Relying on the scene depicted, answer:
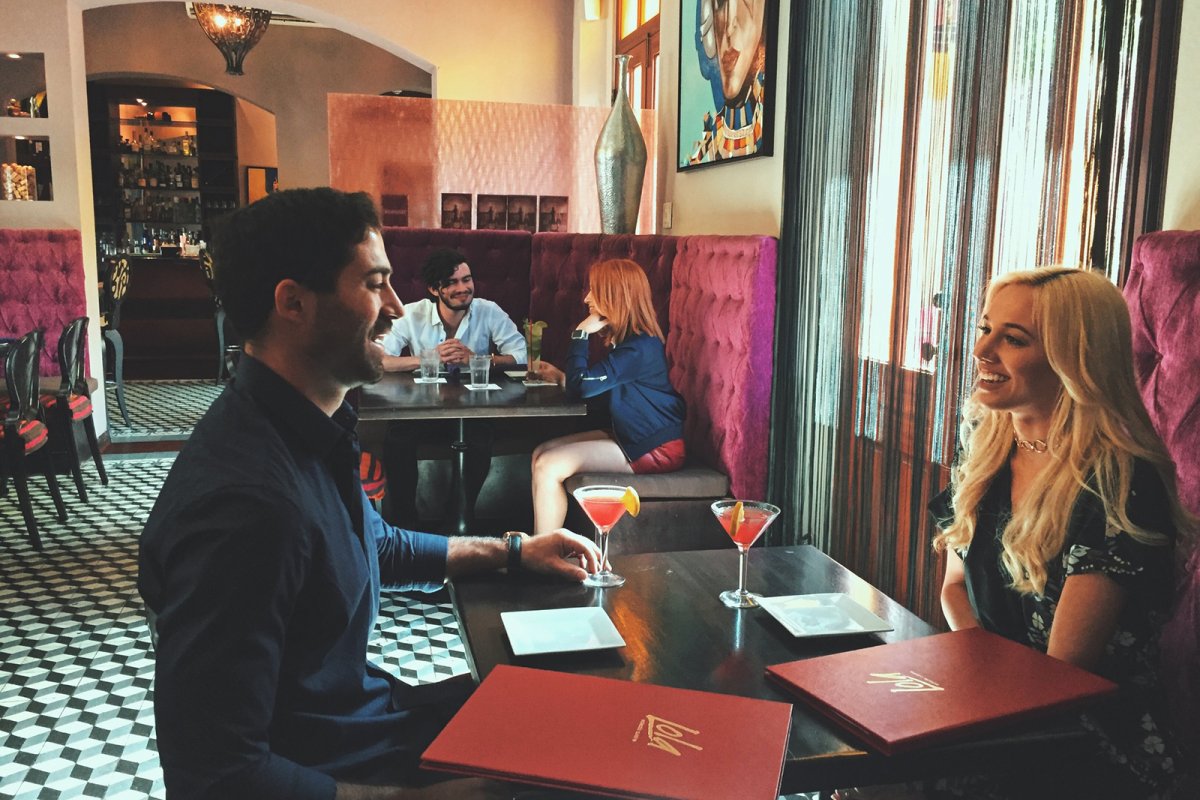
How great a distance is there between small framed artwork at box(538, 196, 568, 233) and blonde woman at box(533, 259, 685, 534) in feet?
6.80

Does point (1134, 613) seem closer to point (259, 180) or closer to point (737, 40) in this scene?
point (737, 40)

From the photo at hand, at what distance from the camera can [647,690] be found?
125 cm

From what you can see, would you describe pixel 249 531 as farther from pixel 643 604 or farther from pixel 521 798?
pixel 643 604

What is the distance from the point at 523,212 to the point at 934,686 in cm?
471

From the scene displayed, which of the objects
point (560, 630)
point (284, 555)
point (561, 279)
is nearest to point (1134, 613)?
point (560, 630)

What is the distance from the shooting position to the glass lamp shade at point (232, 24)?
7.60 m

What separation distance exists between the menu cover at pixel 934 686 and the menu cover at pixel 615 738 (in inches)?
3.7

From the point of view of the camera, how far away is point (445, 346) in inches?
159

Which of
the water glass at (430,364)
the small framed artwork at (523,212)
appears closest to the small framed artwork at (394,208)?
the small framed artwork at (523,212)

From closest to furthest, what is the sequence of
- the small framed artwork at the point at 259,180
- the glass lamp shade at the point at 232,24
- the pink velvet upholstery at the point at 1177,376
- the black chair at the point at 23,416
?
the pink velvet upholstery at the point at 1177,376 < the black chair at the point at 23,416 < the glass lamp shade at the point at 232,24 < the small framed artwork at the point at 259,180

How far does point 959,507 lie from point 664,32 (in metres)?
3.87

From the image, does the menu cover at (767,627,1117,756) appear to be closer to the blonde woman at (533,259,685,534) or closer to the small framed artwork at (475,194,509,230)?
the blonde woman at (533,259,685,534)

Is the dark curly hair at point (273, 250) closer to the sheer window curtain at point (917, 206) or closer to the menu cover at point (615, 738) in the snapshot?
the menu cover at point (615, 738)

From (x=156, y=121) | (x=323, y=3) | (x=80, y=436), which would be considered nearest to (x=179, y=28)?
(x=156, y=121)
